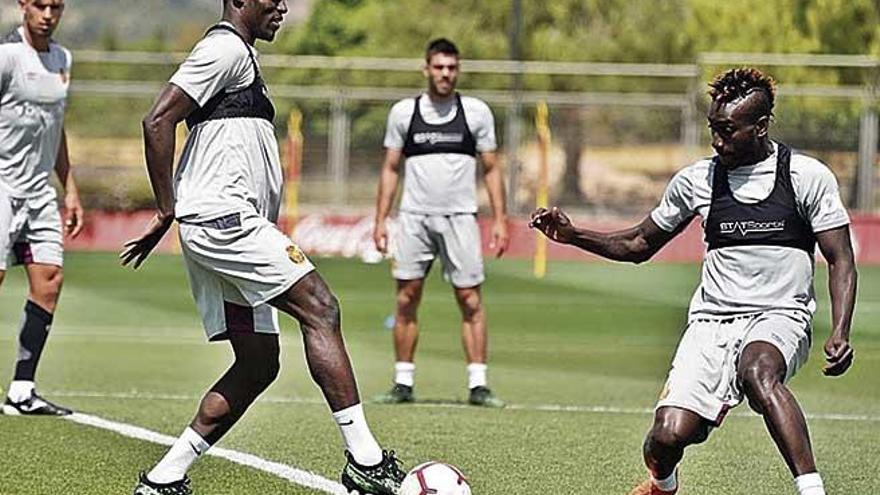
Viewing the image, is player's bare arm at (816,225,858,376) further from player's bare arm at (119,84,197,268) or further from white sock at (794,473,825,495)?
player's bare arm at (119,84,197,268)

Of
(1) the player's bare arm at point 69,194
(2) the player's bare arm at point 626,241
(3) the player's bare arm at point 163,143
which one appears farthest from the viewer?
(1) the player's bare arm at point 69,194

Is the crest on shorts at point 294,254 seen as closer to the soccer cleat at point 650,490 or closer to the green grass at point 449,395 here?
the green grass at point 449,395

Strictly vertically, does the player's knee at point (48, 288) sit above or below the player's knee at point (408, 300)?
above

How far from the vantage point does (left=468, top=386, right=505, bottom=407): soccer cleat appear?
12.0 metres

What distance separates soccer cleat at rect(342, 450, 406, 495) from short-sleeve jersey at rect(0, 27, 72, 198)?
4.16 meters

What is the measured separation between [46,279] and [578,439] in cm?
340

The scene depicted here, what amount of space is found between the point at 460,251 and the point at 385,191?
88 cm

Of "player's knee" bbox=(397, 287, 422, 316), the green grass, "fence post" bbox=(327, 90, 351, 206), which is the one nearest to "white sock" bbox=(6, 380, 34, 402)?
the green grass

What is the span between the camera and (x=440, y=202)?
12.4 meters

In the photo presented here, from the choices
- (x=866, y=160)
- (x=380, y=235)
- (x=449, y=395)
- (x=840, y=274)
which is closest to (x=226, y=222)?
(x=840, y=274)

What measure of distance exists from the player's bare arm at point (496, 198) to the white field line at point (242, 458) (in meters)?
3.21

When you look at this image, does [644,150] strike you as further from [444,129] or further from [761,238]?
[761,238]

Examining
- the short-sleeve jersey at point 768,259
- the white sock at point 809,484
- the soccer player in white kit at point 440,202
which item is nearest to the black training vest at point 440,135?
the soccer player in white kit at point 440,202

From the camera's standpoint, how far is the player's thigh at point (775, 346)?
285 inches
